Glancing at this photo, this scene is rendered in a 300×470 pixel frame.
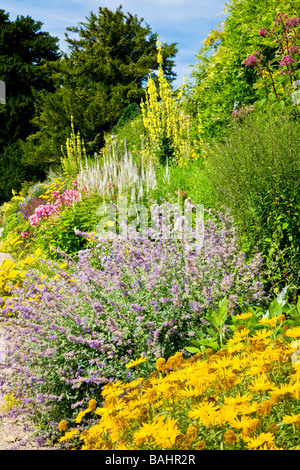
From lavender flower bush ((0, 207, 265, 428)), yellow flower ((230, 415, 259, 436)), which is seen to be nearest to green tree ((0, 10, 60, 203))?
lavender flower bush ((0, 207, 265, 428))

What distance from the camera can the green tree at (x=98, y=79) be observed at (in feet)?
67.5

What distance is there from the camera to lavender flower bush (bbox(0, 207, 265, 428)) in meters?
2.57

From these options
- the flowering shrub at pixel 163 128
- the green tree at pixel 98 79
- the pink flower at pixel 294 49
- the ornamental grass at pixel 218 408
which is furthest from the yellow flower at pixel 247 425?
the green tree at pixel 98 79

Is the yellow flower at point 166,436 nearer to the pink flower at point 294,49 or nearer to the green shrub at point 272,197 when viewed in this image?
the green shrub at point 272,197

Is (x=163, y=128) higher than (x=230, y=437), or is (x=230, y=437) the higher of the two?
(x=163, y=128)

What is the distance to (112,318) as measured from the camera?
8.48ft

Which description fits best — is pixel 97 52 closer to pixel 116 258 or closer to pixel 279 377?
pixel 116 258

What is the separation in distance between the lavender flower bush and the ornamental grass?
0.68 metres

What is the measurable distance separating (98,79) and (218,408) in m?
23.9

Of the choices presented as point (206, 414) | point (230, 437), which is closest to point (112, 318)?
point (206, 414)

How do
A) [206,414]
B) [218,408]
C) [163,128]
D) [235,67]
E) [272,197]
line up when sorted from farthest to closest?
[163,128] → [235,67] → [272,197] → [218,408] → [206,414]

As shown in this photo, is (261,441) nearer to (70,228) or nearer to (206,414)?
(206,414)

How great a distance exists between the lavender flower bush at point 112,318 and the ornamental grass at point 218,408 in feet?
2.22

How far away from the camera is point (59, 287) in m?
3.27
